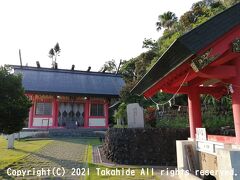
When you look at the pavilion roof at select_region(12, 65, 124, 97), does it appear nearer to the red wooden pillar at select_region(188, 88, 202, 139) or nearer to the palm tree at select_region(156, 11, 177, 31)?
the palm tree at select_region(156, 11, 177, 31)

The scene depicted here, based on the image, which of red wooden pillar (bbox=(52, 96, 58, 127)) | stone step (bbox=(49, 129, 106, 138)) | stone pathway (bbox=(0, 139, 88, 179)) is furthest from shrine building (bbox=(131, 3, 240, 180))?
red wooden pillar (bbox=(52, 96, 58, 127))

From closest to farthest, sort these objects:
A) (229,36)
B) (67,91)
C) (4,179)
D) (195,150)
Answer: (229,36) → (195,150) → (4,179) → (67,91)

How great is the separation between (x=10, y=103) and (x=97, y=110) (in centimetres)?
1647

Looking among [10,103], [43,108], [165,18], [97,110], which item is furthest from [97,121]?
[165,18]

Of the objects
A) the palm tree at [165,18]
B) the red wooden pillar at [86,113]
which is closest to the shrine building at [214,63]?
the red wooden pillar at [86,113]

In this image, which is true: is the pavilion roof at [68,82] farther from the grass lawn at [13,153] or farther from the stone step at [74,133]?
the grass lawn at [13,153]

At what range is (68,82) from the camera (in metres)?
26.0

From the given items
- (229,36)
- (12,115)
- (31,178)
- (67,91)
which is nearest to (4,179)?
(31,178)

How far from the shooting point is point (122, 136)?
397 inches

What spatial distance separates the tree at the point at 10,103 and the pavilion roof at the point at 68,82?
13605 mm

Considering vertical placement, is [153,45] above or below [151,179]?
above

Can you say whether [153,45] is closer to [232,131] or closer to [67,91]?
[67,91]

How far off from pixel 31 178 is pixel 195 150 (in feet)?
16.7

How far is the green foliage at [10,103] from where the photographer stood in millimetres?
8664
